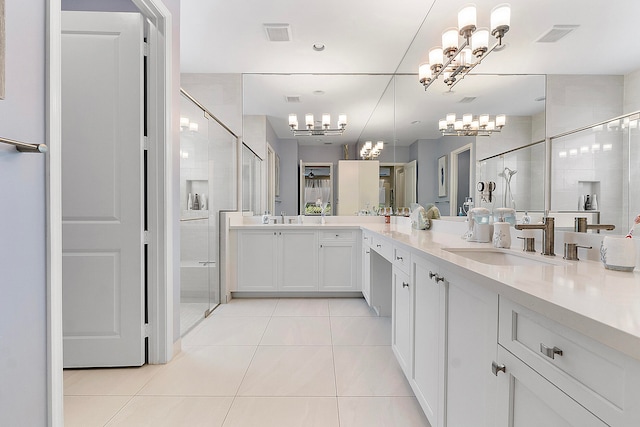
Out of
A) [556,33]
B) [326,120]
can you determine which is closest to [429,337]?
[556,33]

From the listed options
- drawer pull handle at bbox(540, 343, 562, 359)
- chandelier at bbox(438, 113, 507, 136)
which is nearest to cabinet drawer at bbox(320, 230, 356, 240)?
chandelier at bbox(438, 113, 507, 136)

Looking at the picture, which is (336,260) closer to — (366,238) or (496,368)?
(366,238)

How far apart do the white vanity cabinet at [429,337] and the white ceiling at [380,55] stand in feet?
3.04

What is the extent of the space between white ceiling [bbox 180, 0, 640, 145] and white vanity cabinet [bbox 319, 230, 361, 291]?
1.22m

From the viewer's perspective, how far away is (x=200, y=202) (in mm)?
2838

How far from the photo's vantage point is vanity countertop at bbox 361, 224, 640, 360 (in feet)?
1.68

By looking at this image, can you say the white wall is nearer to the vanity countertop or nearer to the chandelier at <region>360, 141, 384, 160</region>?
the vanity countertop

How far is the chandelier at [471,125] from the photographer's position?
1813mm

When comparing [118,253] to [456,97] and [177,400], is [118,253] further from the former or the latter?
[456,97]

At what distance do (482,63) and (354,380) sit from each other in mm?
2166

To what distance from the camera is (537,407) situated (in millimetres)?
724

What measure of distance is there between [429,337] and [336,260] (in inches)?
86.0

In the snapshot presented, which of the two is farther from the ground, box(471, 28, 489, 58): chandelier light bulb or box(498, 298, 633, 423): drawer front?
box(471, 28, 489, 58): chandelier light bulb

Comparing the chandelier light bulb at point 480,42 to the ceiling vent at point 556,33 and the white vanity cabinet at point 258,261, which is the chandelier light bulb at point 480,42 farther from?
the white vanity cabinet at point 258,261
